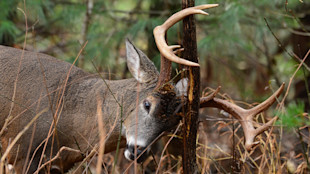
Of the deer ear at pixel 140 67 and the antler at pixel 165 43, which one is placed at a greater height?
the antler at pixel 165 43

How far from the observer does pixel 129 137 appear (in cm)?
391

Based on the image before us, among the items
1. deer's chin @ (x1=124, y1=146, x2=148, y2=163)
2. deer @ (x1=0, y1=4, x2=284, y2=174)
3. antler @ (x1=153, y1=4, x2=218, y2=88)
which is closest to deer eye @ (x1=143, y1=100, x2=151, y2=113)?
deer @ (x1=0, y1=4, x2=284, y2=174)

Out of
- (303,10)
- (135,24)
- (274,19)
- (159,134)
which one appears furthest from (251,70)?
(159,134)

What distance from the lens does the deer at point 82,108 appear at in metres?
3.87

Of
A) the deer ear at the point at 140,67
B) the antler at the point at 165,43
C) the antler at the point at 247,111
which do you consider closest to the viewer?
the antler at the point at 165,43

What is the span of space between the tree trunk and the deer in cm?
25

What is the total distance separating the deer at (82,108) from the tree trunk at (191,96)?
0.25m

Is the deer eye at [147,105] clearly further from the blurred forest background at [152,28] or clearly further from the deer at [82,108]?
the blurred forest background at [152,28]

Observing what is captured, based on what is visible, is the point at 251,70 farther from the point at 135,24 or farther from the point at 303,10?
the point at 135,24

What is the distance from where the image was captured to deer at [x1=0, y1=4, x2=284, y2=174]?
3873mm

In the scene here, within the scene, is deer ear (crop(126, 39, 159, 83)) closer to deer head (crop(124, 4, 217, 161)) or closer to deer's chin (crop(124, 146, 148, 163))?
deer head (crop(124, 4, 217, 161))

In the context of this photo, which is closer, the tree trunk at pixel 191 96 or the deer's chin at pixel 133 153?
the tree trunk at pixel 191 96

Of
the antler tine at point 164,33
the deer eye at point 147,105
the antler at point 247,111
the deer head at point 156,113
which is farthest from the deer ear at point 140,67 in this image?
the antler tine at point 164,33

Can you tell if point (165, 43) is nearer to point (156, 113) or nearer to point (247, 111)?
point (156, 113)
